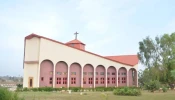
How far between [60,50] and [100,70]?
8.20 metres

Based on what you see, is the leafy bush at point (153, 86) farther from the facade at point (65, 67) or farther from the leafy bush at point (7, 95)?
the leafy bush at point (7, 95)

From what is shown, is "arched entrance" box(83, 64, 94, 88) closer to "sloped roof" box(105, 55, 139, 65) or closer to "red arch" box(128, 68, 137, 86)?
"red arch" box(128, 68, 137, 86)

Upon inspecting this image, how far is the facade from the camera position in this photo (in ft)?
114

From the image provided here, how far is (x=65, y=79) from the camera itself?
3691 cm

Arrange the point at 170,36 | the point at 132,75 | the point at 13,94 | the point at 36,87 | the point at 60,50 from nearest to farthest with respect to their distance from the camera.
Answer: the point at 13,94 → the point at 36,87 → the point at 60,50 → the point at 170,36 → the point at 132,75

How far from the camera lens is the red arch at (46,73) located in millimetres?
34812

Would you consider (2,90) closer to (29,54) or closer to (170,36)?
(29,54)

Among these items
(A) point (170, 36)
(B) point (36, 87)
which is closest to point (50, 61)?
(B) point (36, 87)

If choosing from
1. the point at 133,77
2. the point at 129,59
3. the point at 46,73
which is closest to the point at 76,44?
the point at 129,59

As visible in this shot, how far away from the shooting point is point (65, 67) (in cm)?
3681

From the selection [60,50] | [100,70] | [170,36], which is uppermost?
[170,36]

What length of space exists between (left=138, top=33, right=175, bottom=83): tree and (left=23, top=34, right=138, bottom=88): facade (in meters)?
3.51

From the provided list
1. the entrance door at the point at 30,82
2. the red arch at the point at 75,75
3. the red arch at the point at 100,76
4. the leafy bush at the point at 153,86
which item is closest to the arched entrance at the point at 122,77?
the red arch at the point at 100,76

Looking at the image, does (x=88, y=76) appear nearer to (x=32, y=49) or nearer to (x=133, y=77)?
(x=133, y=77)
